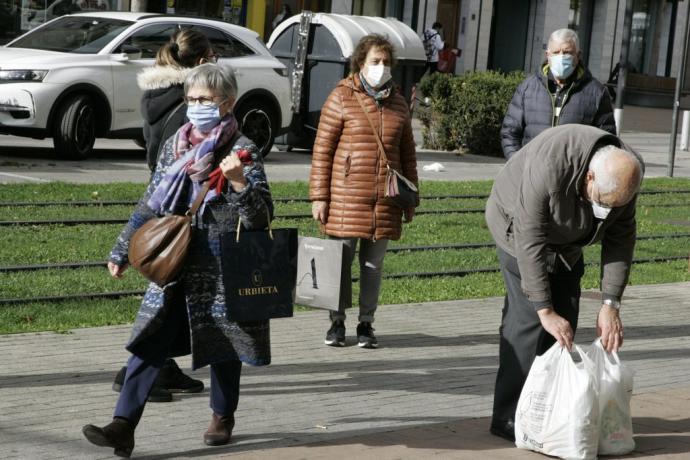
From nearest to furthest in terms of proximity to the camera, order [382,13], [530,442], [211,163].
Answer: [211,163], [530,442], [382,13]

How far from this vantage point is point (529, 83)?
311 inches

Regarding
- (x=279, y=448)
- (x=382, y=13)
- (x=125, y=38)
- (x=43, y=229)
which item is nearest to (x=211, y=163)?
(x=279, y=448)

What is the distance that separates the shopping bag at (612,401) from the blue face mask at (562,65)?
2318 mm

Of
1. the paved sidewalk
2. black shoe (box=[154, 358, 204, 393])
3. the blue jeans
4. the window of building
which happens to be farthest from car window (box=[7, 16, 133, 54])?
the window of building

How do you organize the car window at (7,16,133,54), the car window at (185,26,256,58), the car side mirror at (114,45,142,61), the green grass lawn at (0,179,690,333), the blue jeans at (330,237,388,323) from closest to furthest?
the blue jeans at (330,237,388,323)
the green grass lawn at (0,179,690,333)
the car side mirror at (114,45,142,61)
the car window at (7,16,133,54)
the car window at (185,26,256,58)

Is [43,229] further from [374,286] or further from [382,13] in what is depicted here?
[382,13]

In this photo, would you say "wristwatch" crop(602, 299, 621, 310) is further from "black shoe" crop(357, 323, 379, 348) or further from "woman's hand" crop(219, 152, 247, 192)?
"black shoe" crop(357, 323, 379, 348)

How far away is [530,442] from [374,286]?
2228mm

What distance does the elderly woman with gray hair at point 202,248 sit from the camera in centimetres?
534

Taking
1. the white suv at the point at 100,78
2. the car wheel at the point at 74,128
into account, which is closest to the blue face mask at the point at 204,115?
the white suv at the point at 100,78

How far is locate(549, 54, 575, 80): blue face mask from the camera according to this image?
24.8 ft

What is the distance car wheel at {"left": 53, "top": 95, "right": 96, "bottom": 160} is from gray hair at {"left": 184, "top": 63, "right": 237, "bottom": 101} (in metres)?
11.0

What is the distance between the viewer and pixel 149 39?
17.2 m

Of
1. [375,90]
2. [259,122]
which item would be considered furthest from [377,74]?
[259,122]
